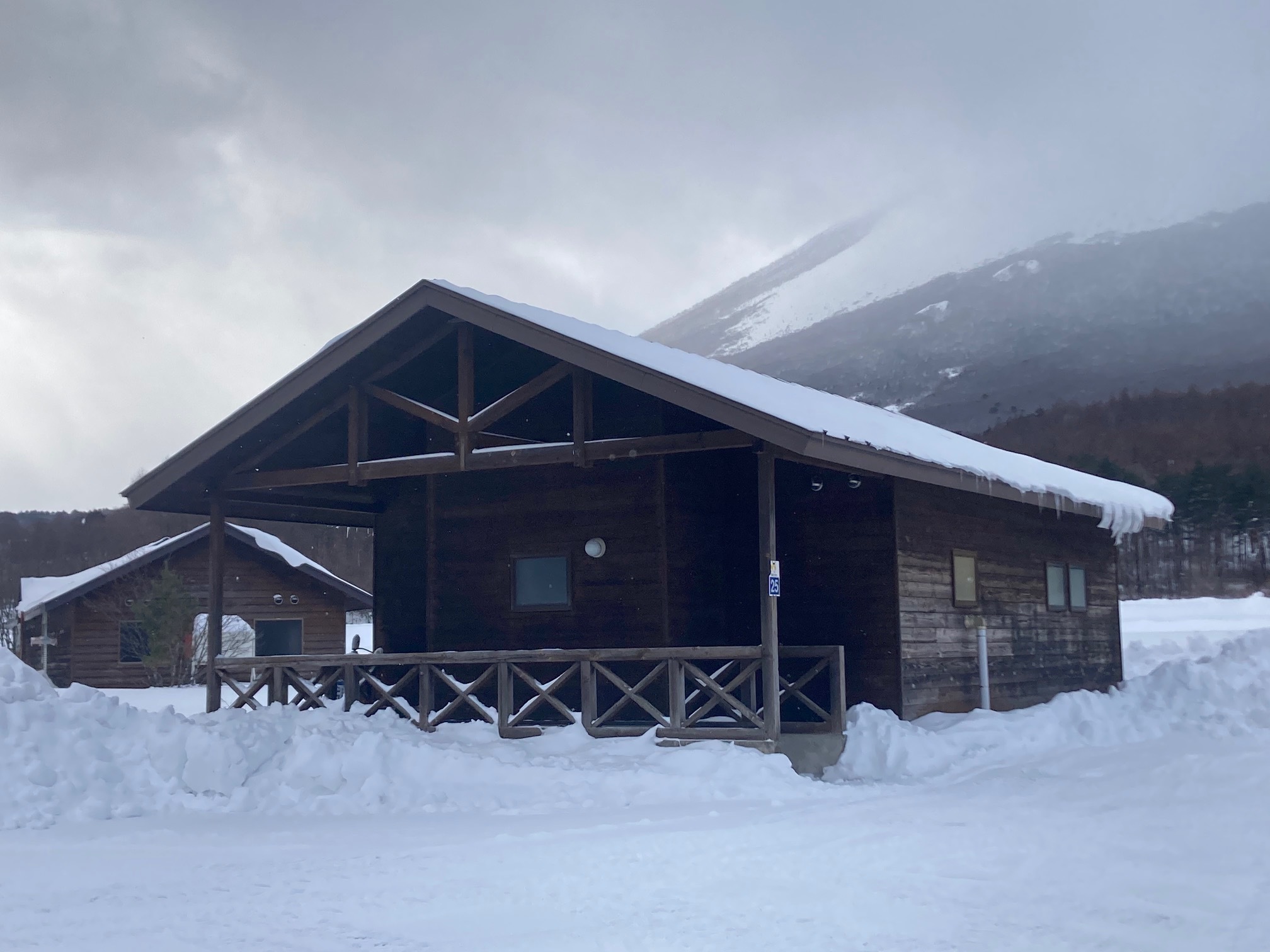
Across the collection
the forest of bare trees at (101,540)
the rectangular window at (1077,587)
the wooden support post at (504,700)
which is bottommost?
the wooden support post at (504,700)

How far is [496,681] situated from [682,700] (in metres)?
3.38

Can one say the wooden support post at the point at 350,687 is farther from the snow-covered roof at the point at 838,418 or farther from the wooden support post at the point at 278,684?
the snow-covered roof at the point at 838,418

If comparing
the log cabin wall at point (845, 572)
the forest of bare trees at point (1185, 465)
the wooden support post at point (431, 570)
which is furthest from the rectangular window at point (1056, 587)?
the forest of bare trees at point (1185, 465)

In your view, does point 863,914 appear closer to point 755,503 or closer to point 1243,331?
point 755,503

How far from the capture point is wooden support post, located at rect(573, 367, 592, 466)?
11562 mm

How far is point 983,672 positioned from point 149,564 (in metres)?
21.9

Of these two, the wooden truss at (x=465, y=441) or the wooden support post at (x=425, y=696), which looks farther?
the wooden support post at (x=425, y=696)

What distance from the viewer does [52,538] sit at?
218 ft

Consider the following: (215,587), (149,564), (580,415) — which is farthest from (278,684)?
(149,564)

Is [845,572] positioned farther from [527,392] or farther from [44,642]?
[44,642]

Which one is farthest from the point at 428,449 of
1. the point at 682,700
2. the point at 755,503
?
the point at 682,700

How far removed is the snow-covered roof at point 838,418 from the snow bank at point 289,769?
2.98 metres

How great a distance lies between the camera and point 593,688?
37.7ft

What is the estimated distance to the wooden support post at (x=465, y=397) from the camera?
39.5 feet
